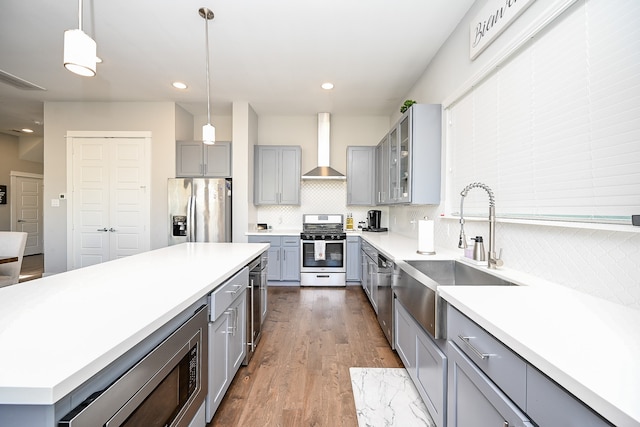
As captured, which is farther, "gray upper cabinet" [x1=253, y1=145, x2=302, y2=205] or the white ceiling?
"gray upper cabinet" [x1=253, y1=145, x2=302, y2=205]

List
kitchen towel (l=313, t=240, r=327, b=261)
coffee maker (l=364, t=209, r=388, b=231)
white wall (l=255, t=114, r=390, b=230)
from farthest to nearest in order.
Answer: white wall (l=255, t=114, r=390, b=230) < coffee maker (l=364, t=209, r=388, b=231) < kitchen towel (l=313, t=240, r=327, b=261)

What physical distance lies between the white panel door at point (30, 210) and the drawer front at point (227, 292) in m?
8.50

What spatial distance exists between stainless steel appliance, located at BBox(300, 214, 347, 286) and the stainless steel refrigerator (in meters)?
1.27

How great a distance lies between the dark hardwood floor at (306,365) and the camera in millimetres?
1697

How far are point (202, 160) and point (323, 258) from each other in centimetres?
253

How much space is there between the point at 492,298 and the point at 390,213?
13.1ft

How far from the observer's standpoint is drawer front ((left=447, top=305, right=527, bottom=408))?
2.64ft

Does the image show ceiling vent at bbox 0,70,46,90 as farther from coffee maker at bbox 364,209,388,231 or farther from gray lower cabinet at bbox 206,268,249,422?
coffee maker at bbox 364,209,388,231

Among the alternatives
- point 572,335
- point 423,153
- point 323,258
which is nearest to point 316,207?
point 323,258

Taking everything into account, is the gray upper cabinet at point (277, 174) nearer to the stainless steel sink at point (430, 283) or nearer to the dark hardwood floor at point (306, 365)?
the dark hardwood floor at point (306, 365)

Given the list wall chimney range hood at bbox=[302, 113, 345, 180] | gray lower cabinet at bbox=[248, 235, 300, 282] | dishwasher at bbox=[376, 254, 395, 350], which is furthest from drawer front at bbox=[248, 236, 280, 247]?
dishwasher at bbox=[376, 254, 395, 350]

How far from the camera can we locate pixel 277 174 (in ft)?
15.9

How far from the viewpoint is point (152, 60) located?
325cm

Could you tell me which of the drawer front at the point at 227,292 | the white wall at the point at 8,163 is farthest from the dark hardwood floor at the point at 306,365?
the white wall at the point at 8,163
